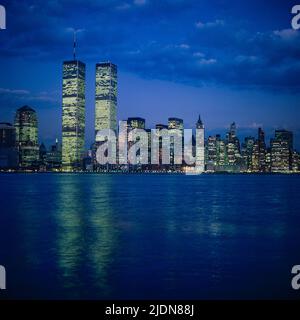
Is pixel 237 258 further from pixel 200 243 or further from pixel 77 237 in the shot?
pixel 77 237

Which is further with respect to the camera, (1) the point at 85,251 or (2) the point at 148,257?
(1) the point at 85,251

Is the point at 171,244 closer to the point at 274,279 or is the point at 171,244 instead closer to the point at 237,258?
the point at 237,258

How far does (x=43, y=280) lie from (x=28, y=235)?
12888mm

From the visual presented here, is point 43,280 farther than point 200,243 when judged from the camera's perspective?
No

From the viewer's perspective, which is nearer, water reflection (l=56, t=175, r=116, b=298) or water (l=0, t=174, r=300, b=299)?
water (l=0, t=174, r=300, b=299)

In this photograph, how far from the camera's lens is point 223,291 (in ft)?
56.0

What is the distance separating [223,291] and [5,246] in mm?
14884

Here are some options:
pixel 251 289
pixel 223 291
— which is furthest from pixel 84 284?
pixel 251 289

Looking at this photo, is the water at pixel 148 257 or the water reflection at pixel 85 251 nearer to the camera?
the water at pixel 148 257
